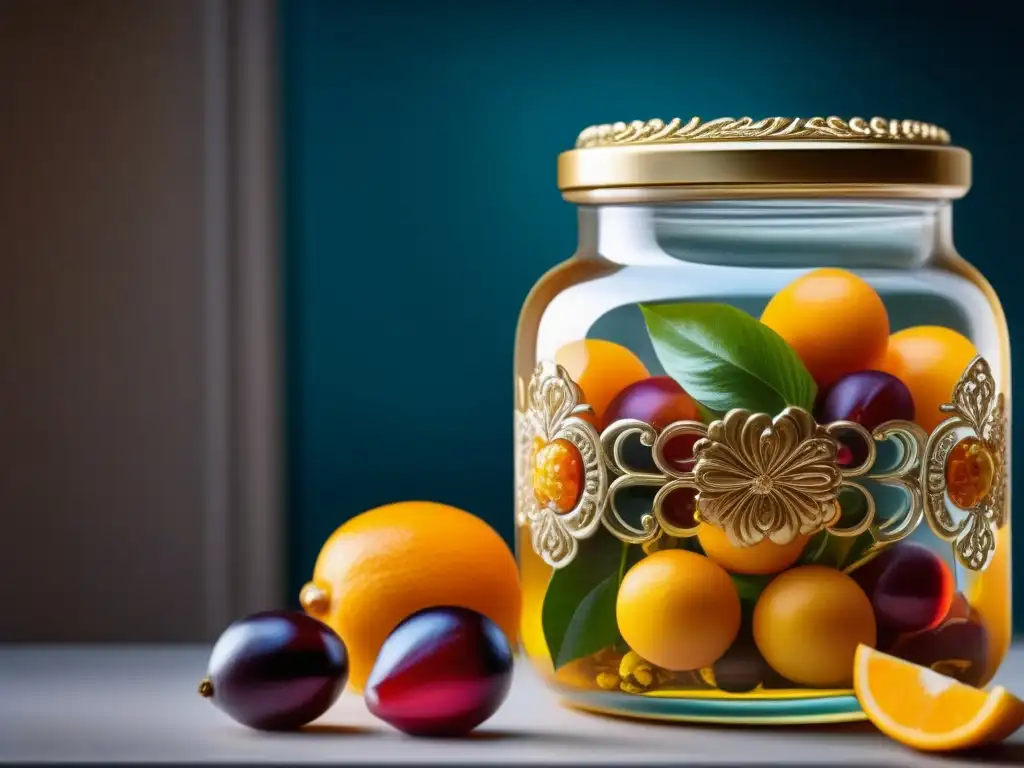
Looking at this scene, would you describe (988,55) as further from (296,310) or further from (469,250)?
(296,310)

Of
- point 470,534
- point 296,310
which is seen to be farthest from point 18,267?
point 470,534

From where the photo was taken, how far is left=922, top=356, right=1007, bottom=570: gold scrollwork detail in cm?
67

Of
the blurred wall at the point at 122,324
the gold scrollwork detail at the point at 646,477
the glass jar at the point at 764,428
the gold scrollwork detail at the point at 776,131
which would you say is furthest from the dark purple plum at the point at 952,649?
the blurred wall at the point at 122,324

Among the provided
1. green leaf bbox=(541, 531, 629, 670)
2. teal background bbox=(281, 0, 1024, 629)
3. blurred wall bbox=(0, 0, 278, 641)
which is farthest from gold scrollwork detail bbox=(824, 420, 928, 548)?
blurred wall bbox=(0, 0, 278, 641)

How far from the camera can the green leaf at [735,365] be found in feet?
2.12

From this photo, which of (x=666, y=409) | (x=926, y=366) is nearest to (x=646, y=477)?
(x=666, y=409)

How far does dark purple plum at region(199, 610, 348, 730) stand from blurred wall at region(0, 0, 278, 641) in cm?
55

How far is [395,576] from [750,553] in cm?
20

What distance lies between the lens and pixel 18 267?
118 centimetres

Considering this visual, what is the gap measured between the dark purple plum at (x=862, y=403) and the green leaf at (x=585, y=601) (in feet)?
0.37

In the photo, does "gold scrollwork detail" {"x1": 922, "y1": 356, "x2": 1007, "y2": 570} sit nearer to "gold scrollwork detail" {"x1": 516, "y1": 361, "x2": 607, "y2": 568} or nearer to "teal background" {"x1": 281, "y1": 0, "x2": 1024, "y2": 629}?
"gold scrollwork detail" {"x1": 516, "y1": 361, "x2": 607, "y2": 568}

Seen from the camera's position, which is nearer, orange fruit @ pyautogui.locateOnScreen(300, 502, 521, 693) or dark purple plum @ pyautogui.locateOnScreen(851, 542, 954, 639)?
dark purple plum @ pyautogui.locateOnScreen(851, 542, 954, 639)

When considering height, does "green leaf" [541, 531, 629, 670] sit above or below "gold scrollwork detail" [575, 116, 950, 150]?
below

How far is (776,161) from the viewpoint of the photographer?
667 millimetres
